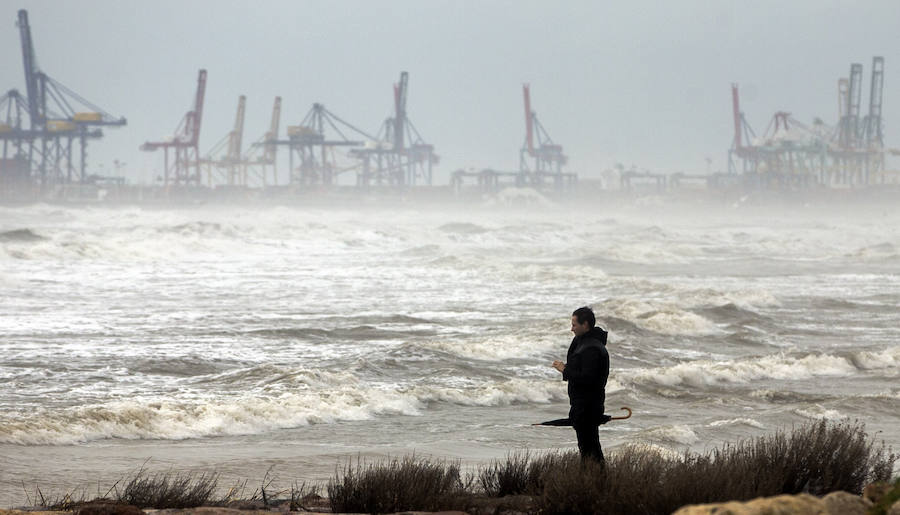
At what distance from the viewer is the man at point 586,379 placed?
5.52 m

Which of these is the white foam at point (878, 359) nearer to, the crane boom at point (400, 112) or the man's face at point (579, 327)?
the man's face at point (579, 327)

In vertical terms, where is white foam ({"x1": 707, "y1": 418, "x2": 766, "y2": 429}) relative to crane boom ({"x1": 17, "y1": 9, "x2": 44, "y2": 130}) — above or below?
below

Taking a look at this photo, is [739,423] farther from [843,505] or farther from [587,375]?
[843,505]

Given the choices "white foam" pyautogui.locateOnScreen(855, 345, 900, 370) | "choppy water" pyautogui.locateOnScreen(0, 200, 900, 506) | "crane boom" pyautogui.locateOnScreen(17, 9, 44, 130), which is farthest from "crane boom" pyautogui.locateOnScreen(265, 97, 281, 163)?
"white foam" pyautogui.locateOnScreen(855, 345, 900, 370)

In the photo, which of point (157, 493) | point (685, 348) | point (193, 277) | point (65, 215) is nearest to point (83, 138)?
point (65, 215)

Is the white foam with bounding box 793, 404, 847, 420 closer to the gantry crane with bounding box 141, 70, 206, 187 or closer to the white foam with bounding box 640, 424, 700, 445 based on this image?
the white foam with bounding box 640, 424, 700, 445

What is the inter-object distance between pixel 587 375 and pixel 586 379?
0.07ft

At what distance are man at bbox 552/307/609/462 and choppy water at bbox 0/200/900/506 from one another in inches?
77.1

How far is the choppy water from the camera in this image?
816 cm

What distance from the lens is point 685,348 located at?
1492 centimetres

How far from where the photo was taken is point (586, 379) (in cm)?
552

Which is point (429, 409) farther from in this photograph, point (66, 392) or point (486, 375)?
point (66, 392)

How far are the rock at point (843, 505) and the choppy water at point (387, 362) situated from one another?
3.71 metres

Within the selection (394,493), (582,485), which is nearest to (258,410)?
(394,493)
